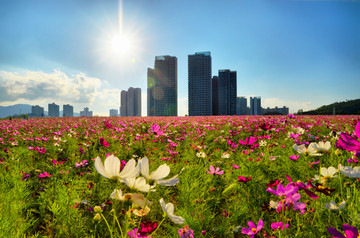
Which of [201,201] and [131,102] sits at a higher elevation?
[131,102]

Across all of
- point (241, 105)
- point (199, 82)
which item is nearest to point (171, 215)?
point (199, 82)

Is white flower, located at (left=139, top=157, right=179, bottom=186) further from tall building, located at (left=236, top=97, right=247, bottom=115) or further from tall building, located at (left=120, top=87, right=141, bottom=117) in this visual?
tall building, located at (left=120, top=87, right=141, bottom=117)

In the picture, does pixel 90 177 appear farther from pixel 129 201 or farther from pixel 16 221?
pixel 129 201

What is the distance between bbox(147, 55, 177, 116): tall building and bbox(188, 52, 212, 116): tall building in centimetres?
1477

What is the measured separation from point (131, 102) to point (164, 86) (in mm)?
65620

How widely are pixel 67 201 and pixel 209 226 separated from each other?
1102 millimetres

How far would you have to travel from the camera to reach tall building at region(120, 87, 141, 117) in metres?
191

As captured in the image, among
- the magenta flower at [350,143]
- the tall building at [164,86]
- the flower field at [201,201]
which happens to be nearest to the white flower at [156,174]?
the flower field at [201,201]

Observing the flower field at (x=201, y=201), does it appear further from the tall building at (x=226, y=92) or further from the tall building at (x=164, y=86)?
the tall building at (x=164, y=86)

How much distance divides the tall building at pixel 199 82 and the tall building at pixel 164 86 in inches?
582

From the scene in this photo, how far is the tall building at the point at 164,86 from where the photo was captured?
436ft

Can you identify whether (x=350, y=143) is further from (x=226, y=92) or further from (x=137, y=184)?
(x=226, y=92)

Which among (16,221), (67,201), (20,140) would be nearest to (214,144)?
(67,201)

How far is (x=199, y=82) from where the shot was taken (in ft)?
403
